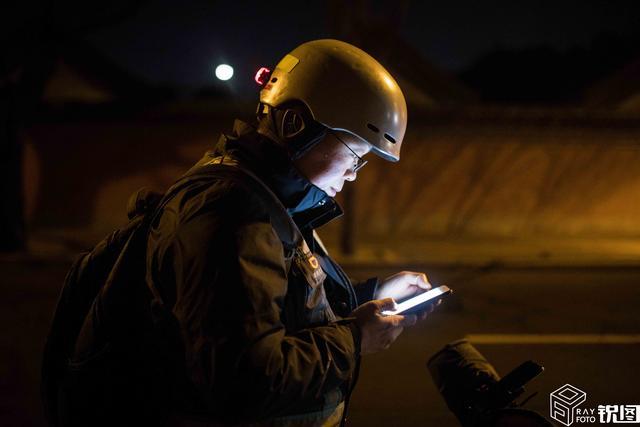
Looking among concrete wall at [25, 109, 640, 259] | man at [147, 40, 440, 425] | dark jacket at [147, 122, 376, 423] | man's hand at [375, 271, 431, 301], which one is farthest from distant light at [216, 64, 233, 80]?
concrete wall at [25, 109, 640, 259]

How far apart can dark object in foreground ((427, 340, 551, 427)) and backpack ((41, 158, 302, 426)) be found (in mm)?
907

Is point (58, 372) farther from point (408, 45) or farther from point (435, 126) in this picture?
point (408, 45)

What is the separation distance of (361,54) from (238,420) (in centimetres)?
111

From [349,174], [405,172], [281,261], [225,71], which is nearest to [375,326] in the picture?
[281,261]

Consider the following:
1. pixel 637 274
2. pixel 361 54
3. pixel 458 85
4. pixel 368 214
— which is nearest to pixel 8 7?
pixel 368 214

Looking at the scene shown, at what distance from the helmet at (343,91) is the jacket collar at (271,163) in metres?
0.13

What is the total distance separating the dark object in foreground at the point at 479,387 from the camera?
1759 mm

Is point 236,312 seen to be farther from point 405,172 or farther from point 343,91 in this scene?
point 405,172

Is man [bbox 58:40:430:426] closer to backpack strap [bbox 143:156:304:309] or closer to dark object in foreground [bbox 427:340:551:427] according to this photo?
backpack strap [bbox 143:156:304:309]

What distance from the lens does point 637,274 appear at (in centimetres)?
935

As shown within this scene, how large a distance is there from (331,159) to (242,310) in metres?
0.58


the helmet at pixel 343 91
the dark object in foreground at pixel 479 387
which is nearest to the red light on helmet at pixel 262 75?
the helmet at pixel 343 91

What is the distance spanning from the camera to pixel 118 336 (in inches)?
53.1

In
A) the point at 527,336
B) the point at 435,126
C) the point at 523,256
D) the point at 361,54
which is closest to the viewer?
the point at 361,54
